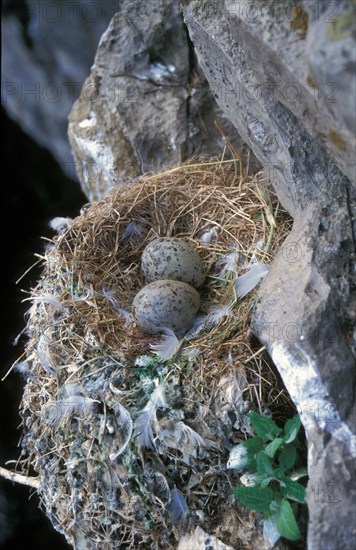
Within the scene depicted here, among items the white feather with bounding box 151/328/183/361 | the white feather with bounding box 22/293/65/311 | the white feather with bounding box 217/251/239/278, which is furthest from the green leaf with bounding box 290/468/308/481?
the white feather with bounding box 22/293/65/311

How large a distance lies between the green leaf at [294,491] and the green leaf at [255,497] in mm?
45

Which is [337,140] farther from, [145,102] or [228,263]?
[145,102]

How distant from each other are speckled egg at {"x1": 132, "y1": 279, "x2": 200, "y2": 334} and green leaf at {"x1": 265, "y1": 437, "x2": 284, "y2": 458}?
0.56 m

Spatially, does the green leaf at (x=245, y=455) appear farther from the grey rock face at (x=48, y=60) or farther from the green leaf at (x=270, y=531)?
the grey rock face at (x=48, y=60)

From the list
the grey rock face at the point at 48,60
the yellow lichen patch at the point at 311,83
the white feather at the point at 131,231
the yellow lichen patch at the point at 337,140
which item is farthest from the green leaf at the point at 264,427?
the grey rock face at the point at 48,60

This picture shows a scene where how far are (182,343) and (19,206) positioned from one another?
1.86 meters

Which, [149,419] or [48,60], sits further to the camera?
[48,60]

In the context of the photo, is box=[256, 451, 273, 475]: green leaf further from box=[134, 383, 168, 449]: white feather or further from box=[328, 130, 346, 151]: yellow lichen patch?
box=[328, 130, 346, 151]: yellow lichen patch

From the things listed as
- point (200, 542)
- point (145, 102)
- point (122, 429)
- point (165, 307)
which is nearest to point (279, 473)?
point (200, 542)

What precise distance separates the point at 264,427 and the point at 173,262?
725 millimetres

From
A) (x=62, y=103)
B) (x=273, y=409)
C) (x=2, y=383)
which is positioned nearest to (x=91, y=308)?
(x=273, y=409)

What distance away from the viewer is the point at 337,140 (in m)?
1.86

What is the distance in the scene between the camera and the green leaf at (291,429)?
2.05 m

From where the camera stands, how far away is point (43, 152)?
13.4 feet
